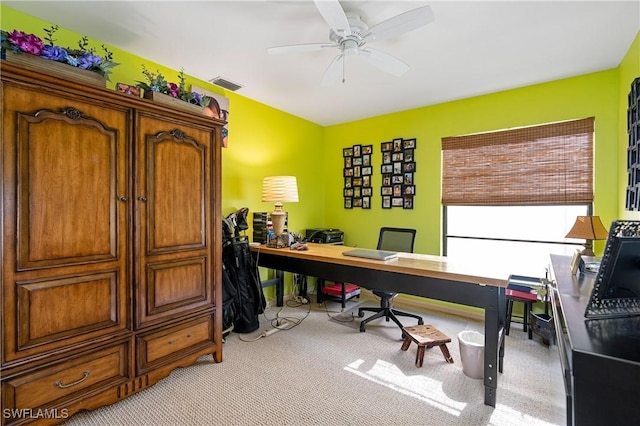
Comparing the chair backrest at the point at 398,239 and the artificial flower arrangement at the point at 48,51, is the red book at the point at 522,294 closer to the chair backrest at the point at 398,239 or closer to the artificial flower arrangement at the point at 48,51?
the chair backrest at the point at 398,239

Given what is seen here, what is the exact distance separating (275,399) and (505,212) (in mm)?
2902

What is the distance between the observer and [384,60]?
6.63 ft

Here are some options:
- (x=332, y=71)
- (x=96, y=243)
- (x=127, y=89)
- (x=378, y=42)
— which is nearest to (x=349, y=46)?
(x=332, y=71)

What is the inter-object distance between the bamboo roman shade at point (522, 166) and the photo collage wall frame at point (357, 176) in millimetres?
978

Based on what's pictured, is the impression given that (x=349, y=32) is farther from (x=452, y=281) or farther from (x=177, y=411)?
(x=177, y=411)

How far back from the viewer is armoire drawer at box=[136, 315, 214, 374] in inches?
72.5

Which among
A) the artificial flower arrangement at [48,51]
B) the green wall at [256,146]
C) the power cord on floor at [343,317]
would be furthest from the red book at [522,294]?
the artificial flower arrangement at [48,51]

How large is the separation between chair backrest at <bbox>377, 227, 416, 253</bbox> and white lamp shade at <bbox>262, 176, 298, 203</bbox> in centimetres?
113

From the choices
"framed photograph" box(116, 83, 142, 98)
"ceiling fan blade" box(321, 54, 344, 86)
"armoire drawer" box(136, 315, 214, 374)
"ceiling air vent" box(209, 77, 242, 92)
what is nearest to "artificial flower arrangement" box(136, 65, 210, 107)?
"framed photograph" box(116, 83, 142, 98)

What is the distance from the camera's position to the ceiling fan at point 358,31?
1495mm

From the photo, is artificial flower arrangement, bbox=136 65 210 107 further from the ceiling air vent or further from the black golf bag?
the black golf bag

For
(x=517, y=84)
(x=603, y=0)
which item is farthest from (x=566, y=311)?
(x=517, y=84)

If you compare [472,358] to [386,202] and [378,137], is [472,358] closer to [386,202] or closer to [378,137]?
[386,202]

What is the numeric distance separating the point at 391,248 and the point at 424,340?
1.10 m
